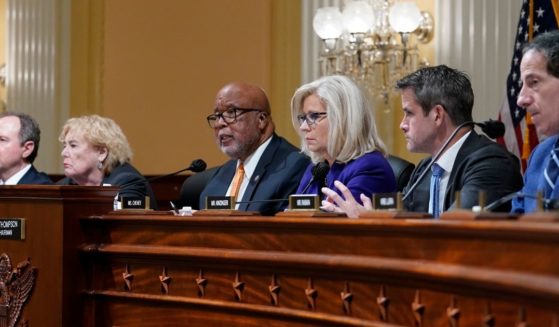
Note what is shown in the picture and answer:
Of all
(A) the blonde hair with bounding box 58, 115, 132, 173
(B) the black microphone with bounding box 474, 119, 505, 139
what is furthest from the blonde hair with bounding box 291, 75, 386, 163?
(A) the blonde hair with bounding box 58, 115, 132, 173

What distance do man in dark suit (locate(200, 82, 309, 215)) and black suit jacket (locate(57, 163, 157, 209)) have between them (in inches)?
15.7

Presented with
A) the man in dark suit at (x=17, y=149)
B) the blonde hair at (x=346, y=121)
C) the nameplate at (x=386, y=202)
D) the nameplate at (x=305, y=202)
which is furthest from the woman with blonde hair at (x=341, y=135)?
the man in dark suit at (x=17, y=149)

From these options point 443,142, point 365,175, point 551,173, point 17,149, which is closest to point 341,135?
point 365,175

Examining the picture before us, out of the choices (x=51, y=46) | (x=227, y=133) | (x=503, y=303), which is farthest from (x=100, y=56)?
(x=503, y=303)

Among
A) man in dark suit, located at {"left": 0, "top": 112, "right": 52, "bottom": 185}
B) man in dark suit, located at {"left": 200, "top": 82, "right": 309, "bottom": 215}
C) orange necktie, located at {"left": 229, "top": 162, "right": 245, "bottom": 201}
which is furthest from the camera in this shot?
man in dark suit, located at {"left": 0, "top": 112, "right": 52, "bottom": 185}

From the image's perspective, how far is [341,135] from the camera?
4367 mm

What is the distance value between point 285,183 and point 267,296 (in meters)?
1.45

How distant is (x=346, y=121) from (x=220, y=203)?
0.85 metres

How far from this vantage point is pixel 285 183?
15.5 feet

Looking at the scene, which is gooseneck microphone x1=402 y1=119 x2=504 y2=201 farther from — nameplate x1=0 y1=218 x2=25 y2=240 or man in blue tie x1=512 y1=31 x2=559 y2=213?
nameplate x1=0 y1=218 x2=25 y2=240

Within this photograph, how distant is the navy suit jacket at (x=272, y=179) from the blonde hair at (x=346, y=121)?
0.91 ft

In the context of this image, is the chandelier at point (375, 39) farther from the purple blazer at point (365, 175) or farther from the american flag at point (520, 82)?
the purple blazer at point (365, 175)

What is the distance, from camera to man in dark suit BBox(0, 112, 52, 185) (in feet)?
19.4

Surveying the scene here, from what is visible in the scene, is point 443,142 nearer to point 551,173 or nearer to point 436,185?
point 436,185
